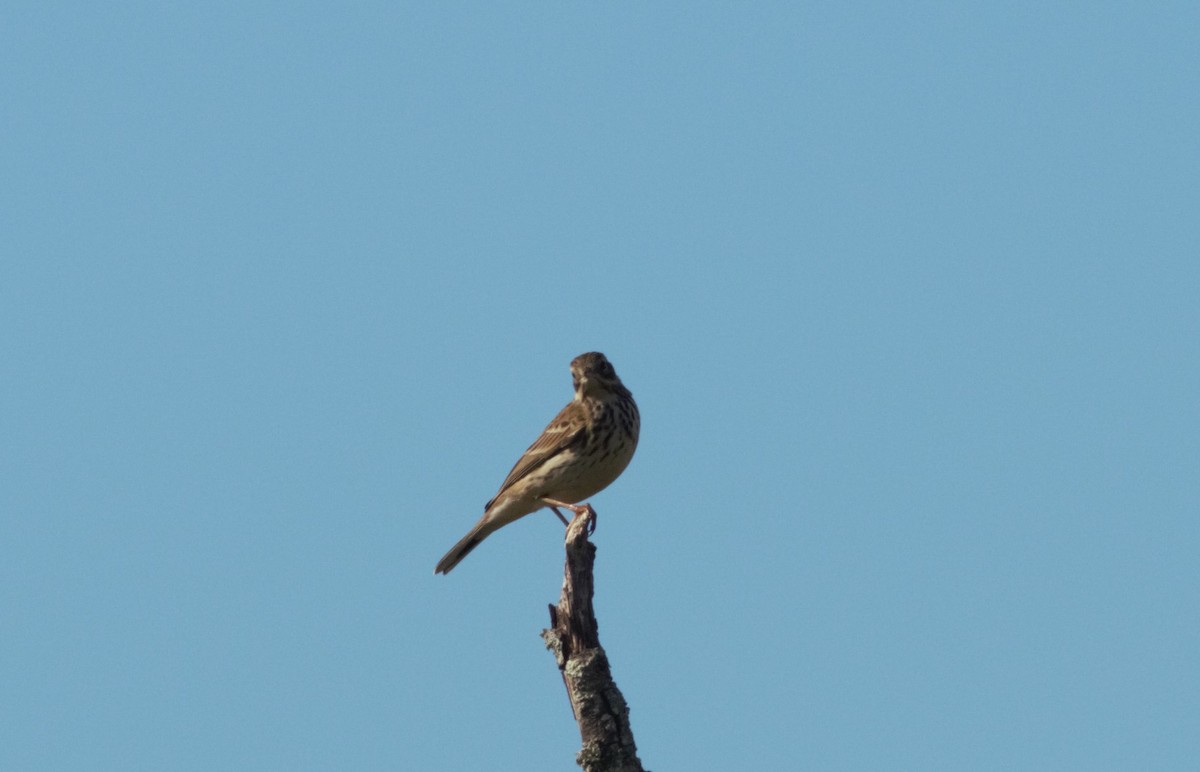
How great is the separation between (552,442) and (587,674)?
5.47 metres

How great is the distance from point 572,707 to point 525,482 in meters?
5.46

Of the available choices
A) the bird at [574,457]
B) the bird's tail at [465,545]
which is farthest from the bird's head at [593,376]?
the bird's tail at [465,545]

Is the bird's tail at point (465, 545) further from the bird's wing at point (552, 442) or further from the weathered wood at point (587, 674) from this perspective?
the weathered wood at point (587, 674)

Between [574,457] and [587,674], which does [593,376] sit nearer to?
[574,457]

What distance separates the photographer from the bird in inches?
575

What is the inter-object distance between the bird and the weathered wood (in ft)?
13.4

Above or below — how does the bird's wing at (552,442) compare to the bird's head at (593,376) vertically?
below

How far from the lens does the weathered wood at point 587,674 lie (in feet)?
30.2

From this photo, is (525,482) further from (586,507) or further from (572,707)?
(572,707)

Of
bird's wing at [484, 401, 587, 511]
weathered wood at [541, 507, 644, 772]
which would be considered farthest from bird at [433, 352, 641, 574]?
weathered wood at [541, 507, 644, 772]

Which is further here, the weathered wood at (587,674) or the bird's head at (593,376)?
the bird's head at (593,376)

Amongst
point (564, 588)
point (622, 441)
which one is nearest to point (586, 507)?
point (622, 441)

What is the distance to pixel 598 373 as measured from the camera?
15367mm

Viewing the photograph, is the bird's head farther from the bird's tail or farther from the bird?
the bird's tail
